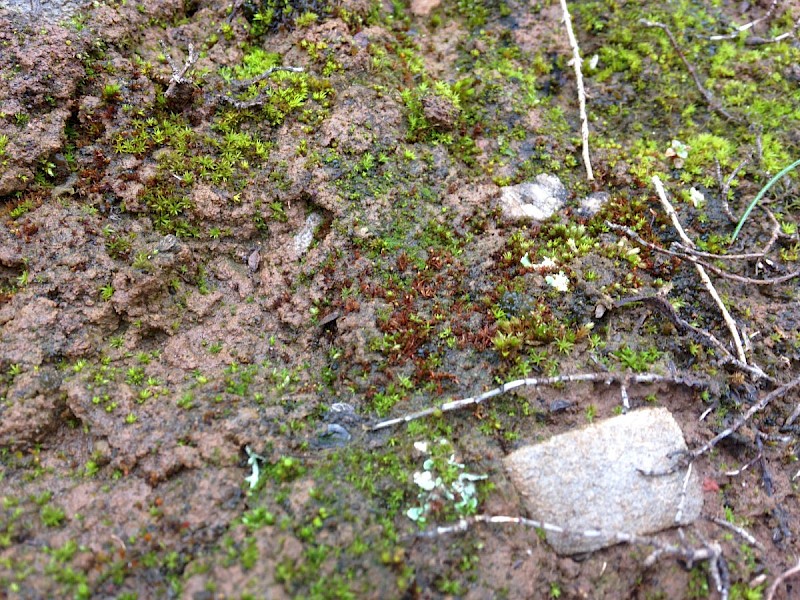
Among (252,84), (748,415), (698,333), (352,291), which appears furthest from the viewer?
(252,84)

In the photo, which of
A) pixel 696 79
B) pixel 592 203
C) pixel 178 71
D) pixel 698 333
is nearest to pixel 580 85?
pixel 696 79

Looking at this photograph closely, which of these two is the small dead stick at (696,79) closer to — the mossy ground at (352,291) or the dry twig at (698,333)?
the mossy ground at (352,291)

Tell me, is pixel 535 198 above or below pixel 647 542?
above

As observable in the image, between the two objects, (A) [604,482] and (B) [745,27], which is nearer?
(A) [604,482]

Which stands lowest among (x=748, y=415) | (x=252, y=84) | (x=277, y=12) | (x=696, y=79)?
(x=748, y=415)

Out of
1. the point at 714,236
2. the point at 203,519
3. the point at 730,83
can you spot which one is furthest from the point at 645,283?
the point at 203,519

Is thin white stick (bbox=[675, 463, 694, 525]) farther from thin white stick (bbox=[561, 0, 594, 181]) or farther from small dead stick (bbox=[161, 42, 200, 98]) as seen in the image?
small dead stick (bbox=[161, 42, 200, 98])

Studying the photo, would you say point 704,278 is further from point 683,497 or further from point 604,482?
point 604,482

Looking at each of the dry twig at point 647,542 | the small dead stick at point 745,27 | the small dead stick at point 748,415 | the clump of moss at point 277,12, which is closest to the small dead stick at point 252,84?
the clump of moss at point 277,12
